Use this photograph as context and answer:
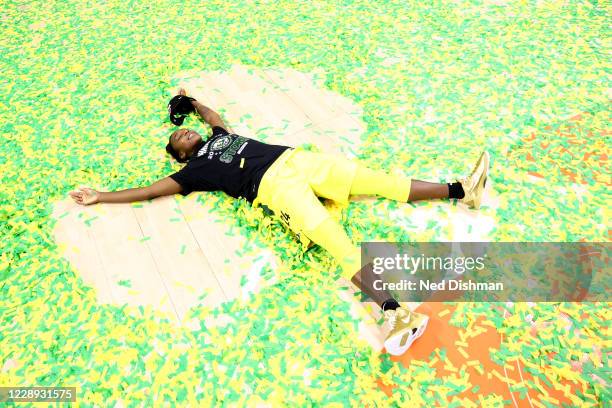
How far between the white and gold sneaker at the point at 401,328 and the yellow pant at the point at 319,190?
1.04 feet

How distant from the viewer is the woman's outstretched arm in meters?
2.67

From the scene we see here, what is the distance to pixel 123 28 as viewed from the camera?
15.1 ft

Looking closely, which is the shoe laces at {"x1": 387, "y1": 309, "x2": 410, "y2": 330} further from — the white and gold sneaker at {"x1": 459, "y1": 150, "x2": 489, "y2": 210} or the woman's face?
the woman's face

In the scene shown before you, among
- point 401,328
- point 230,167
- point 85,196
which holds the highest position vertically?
point 230,167

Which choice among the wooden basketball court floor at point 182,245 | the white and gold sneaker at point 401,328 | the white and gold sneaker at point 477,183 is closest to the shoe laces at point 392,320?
the white and gold sneaker at point 401,328

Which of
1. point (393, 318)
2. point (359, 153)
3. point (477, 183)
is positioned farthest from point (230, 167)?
point (477, 183)

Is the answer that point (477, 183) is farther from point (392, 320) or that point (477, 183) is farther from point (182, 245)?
point (182, 245)

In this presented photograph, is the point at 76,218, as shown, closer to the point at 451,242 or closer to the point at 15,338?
the point at 15,338

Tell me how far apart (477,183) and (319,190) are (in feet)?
3.21

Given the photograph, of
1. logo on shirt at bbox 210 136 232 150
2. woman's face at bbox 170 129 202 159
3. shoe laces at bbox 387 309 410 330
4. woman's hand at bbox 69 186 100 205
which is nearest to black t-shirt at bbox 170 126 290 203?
logo on shirt at bbox 210 136 232 150

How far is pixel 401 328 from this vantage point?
1.90 m

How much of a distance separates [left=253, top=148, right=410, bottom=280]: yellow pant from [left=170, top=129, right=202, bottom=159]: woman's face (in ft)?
2.19

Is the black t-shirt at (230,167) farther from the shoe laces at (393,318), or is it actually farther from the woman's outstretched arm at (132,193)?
the shoe laces at (393,318)

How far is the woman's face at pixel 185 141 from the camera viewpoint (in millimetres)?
2781
